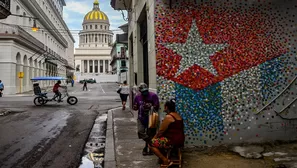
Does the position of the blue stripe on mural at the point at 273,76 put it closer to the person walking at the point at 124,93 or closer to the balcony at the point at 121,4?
the balcony at the point at 121,4

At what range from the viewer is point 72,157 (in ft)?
20.2

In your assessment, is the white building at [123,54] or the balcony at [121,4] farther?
the white building at [123,54]

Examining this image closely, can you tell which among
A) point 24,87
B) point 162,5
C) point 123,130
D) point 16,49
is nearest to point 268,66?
point 162,5

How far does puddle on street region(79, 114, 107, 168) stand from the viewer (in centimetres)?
582

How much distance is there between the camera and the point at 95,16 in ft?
451

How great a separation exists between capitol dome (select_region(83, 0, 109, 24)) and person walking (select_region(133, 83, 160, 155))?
444 ft

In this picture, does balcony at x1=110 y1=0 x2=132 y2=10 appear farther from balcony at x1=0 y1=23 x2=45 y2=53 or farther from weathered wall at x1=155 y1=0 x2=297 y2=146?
balcony at x1=0 y1=23 x2=45 y2=53

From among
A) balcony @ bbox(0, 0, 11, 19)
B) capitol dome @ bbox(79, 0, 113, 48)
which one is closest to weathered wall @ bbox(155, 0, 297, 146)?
balcony @ bbox(0, 0, 11, 19)

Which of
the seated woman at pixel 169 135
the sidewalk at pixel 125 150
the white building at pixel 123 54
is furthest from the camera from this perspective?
the white building at pixel 123 54

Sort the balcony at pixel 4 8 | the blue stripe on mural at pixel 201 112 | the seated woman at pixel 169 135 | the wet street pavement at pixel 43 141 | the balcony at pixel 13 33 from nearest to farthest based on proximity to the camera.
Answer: the seated woman at pixel 169 135
the wet street pavement at pixel 43 141
the blue stripe on mural at pixel 201 112
the balcony at pixel 4 8
the balcony at pixel 13 33

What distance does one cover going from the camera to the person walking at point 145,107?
5.89m

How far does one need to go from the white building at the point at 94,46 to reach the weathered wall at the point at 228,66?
127 metres

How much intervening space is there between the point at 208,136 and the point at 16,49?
3028cm

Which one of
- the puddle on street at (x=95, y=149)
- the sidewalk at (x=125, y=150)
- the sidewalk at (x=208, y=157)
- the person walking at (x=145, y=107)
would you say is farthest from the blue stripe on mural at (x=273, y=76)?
the puddle on street at (x=95, y=149)
